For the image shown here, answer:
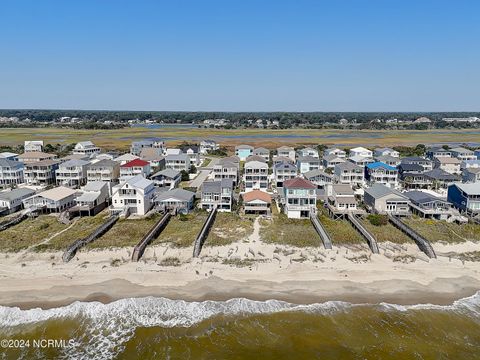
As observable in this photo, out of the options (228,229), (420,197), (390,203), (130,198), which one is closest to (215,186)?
(228,229)

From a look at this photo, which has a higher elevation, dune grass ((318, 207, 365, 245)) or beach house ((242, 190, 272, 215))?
beach house ((242, 190, 272, 215))

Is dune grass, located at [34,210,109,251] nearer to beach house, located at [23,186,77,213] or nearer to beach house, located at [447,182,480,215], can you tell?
beach house, located at [23,186,77,213]

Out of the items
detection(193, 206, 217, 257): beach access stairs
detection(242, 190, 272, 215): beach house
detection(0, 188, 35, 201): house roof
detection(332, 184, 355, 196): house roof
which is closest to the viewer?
detection(193, 206, 217, 257): beach access stairs

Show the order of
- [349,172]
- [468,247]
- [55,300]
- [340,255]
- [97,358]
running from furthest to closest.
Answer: [349,172], [468,247], [340,255], [55,300], [97,358]

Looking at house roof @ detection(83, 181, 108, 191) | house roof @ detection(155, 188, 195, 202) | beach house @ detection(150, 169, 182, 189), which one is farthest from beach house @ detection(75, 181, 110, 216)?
beach house @ detection(150, 169, 182, 189)

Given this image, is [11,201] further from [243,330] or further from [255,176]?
[243,330]

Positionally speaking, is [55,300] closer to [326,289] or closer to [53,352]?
[53,352]

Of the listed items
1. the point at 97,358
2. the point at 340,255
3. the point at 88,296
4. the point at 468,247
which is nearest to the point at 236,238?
the point at 340,255
